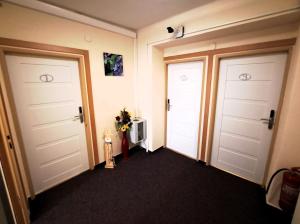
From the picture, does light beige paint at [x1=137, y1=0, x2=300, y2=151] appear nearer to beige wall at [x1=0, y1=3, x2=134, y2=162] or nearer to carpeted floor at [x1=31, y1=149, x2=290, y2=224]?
beige wall at [x1=0, y1=3, x2=134, y2=162]

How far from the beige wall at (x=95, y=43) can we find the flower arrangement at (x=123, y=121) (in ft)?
0.34

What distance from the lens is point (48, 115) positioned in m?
1.94

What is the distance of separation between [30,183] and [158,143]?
7.25 feet

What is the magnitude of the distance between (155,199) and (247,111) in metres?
1.83

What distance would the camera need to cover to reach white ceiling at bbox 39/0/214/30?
69.6 inches

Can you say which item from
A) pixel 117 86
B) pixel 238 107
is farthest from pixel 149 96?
pixel 238 107

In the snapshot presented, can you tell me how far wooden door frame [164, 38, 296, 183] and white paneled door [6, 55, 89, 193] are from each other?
6.18 feet

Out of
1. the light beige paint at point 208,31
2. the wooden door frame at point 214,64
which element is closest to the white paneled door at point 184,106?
the wooden door frame at point 214,64

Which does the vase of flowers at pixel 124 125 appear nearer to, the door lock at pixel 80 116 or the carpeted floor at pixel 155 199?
the carpeted floor at pixel 155 199

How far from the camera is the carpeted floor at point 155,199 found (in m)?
1.61

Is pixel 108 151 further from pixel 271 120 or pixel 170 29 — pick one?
pixel 271 120

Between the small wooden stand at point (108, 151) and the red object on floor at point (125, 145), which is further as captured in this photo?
the red object on floor at point (125, 145)

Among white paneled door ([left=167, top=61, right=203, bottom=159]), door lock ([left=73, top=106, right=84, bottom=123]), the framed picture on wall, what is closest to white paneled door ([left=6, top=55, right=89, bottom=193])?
door lock ([left=73, top=106, right=84, bottom=123])

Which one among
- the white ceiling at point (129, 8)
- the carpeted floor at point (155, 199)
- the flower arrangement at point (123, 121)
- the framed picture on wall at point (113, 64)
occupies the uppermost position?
the white ceiling at point (129, 8)
